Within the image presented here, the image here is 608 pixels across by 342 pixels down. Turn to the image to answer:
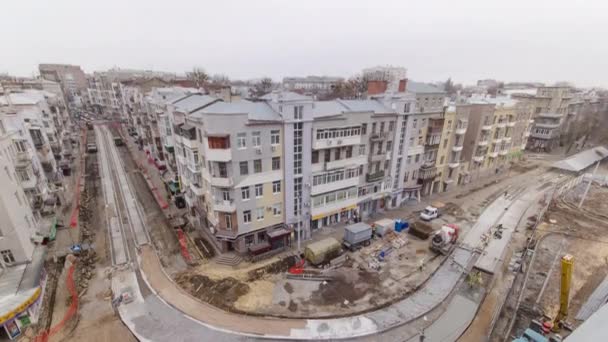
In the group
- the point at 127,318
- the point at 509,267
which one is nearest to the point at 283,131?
the point at 127,318

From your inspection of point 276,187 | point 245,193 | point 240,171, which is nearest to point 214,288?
point 245,193

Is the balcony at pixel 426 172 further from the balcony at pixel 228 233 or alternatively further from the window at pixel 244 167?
the balcony at pixel 228 233

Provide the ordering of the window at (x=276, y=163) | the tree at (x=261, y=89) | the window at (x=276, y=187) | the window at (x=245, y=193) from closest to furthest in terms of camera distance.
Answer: the window at (x=245, y=193) → the window at (x=276, y=163) → the window at (x=276, y=187) → the tree at (x=261, y=89)

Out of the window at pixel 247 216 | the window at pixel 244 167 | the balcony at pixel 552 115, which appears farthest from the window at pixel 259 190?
the balcony at pixel 552 115

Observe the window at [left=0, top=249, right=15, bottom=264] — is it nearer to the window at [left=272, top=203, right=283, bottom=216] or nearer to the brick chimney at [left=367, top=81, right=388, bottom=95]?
the window at [left=272, top=203, right=283, bottom=216]

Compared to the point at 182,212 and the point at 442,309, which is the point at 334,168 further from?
the point at 182,212

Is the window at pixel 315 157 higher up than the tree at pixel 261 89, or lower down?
lower down
